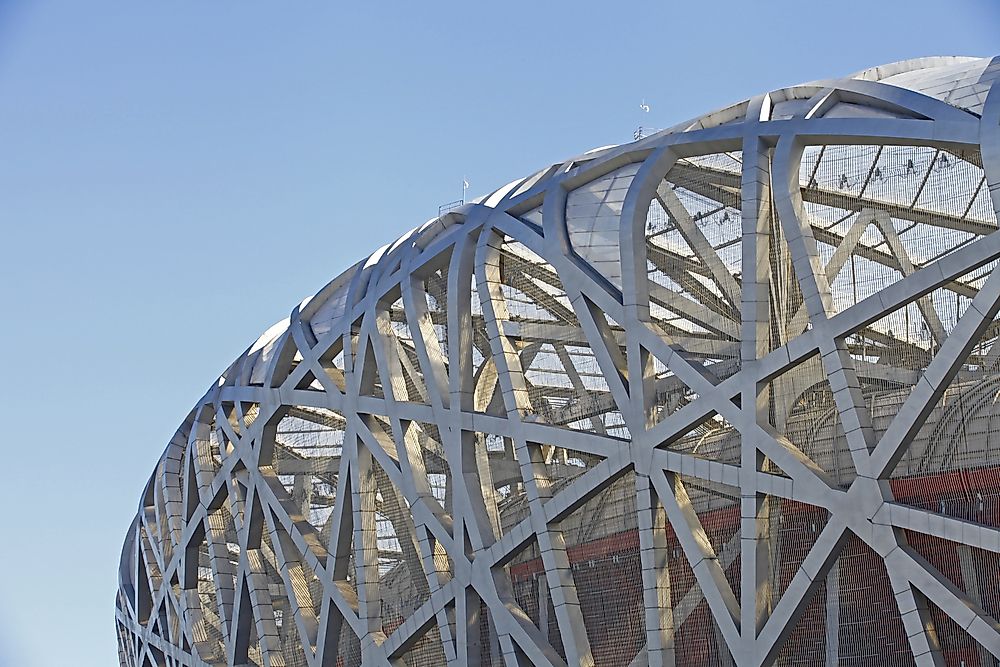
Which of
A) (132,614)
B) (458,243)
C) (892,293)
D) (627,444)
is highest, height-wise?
(458,243)

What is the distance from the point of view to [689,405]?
28.6 metres

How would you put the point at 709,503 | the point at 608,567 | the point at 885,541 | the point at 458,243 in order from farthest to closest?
1. the point at 458,243
2. the point at 608,567
3. the point at 709,503
4. the point at 885,541

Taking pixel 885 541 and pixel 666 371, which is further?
pixel 666 371

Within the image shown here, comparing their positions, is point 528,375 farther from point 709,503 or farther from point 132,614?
point 132,614

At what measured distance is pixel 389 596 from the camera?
39.2 metres

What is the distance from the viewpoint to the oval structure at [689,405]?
81.6ft

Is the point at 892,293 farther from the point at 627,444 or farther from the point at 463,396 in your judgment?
the point at 463,396

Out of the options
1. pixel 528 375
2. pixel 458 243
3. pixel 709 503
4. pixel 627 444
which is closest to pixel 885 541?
pixel 709 503

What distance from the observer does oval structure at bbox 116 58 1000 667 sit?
24.9m

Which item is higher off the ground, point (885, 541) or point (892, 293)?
point (892, 293)

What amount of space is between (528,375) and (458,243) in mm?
4672

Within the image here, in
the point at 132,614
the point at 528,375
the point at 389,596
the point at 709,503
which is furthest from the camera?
the point at 132,614

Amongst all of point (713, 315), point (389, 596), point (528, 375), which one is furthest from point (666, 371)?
point (389, 596)

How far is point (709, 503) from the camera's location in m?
29.1
